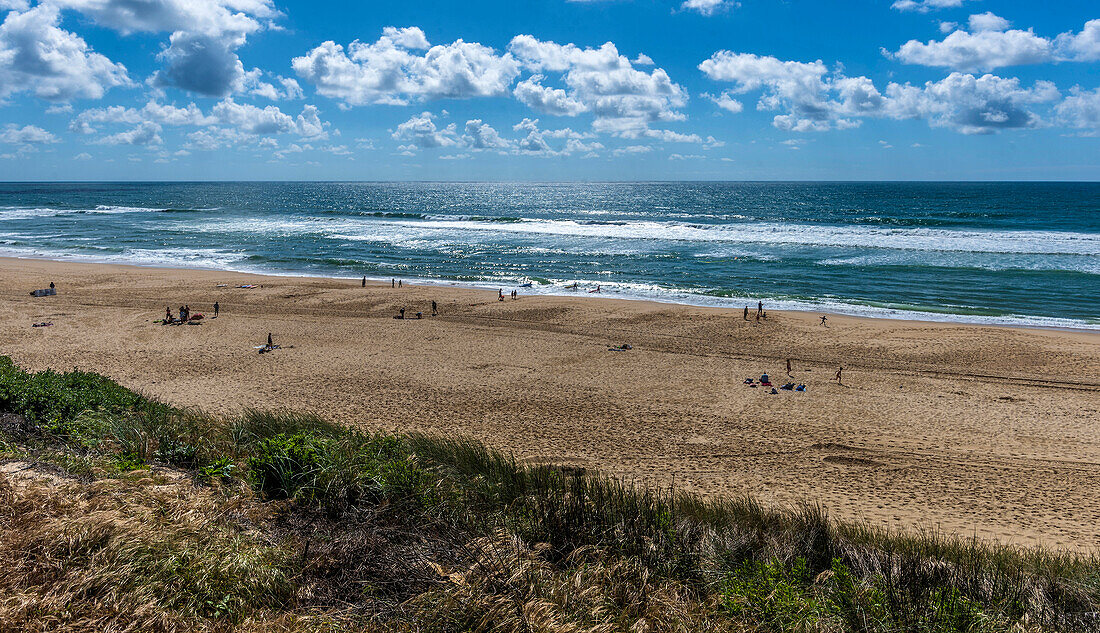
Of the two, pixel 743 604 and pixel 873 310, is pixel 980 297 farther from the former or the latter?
pixel 743 604

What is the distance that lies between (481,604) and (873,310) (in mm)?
29232

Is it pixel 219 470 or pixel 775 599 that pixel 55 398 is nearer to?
pixel 219 470

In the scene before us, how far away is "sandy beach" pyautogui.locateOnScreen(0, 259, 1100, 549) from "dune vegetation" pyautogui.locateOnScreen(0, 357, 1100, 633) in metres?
4.22

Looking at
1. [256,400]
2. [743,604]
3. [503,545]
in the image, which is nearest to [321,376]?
[256,400]

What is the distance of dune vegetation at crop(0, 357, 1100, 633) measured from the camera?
5.23m

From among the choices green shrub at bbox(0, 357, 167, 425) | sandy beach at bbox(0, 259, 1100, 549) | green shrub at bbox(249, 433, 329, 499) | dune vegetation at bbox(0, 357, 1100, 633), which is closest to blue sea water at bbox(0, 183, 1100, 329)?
sandy beach at bbox(0, 259, 1100, 549)

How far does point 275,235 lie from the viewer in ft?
210

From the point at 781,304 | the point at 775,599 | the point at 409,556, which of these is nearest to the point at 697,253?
the point at 781,304

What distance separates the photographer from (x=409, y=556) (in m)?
6.10

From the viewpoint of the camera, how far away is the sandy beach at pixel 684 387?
12.7 metres

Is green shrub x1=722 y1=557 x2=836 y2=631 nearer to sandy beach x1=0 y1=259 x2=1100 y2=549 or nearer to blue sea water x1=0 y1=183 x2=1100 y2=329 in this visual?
sandy beach x1=0 y1=259 x2=1100 y2=549

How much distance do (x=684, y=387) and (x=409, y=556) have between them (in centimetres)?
1373

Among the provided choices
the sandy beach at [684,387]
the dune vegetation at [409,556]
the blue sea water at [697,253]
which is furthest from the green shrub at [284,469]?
the blue sea water at [697,253]

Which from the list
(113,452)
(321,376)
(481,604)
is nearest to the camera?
(481,604)
